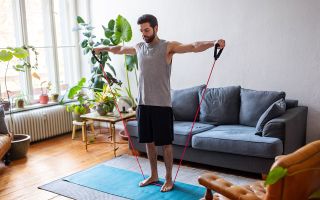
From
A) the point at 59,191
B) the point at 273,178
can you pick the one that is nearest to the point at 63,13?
the point at 59,191

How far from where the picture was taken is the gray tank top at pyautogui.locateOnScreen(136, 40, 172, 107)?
313 cm

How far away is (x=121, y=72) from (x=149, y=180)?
259cm

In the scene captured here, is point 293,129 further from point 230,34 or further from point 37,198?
point 37,198

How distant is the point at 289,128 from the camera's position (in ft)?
11.7

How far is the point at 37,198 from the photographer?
3295 millimetres

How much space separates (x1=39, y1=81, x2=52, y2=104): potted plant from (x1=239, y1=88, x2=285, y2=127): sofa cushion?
2990 millimetres

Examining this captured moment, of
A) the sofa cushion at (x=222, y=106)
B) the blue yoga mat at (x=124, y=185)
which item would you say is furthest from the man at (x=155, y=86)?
the sofa cushion at (x=222, y=106)

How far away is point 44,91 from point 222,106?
288cm

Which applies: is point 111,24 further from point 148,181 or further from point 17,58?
point 148,181

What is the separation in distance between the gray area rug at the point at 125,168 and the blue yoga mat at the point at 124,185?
0.08 metres

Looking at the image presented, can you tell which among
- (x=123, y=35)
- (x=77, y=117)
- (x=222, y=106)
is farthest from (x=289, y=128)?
(x=77, y=117)

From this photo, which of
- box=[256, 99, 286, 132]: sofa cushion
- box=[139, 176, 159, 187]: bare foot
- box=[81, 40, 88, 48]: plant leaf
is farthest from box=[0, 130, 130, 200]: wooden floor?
box=[256, 99, 286, 132]: sofa cushion

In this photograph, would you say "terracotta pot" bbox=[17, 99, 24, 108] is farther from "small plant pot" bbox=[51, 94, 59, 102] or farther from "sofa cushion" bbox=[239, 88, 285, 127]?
"sofa cushion" bbox=[239, 88, 285, 127]

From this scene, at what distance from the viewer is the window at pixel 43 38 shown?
505 cm
